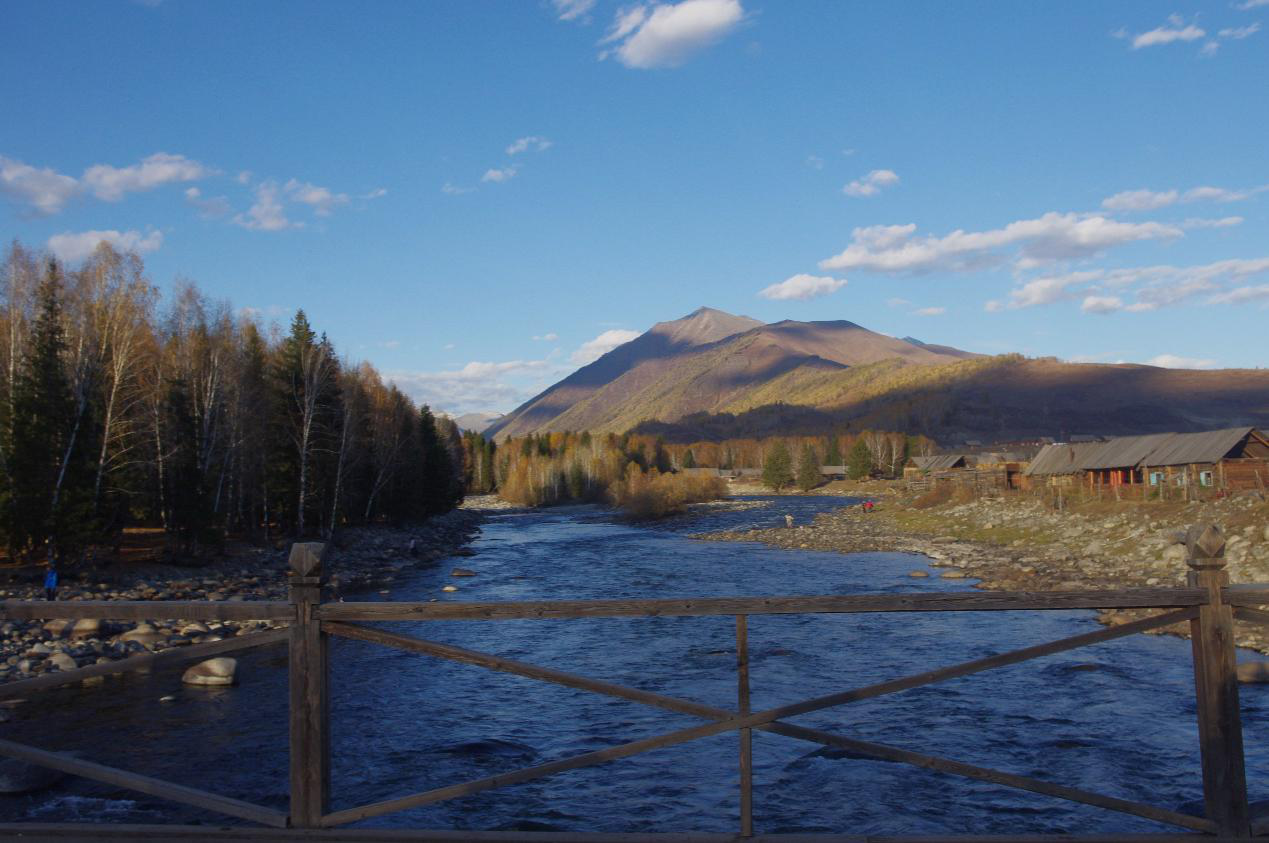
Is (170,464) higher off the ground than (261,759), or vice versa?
(170,464)

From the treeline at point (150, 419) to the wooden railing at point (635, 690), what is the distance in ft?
101

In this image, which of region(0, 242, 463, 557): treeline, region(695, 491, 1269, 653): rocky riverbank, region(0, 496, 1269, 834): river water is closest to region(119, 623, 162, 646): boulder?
region(0, 496, 1269, 834): river water

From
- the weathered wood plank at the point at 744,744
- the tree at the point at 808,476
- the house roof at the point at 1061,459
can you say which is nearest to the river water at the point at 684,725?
the weathered wood plank at the point at 744,744

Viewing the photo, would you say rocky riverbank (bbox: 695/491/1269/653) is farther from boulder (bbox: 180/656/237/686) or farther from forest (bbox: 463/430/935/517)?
forest (bbox: 463/430/935/517)

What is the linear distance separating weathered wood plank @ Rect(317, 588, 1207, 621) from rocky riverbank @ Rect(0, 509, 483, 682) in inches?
58.3

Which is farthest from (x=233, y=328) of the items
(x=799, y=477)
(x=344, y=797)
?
(x=799, y=477)

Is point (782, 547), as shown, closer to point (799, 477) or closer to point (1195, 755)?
point (1195, 755)

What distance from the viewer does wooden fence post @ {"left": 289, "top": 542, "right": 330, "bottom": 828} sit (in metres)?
4.96

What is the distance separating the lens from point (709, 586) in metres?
32.7

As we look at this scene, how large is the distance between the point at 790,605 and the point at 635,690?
1.02 meters

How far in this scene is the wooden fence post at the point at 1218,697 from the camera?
15.9 ft

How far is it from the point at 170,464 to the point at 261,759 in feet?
97.6

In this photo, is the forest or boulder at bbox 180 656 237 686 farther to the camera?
the forest

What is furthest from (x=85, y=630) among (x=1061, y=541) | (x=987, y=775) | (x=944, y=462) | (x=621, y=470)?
(x=621, y=470)
